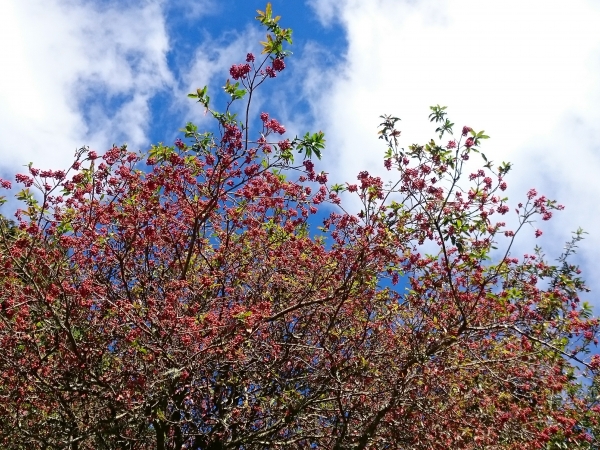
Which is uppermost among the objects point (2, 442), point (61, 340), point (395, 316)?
point (395, 316)

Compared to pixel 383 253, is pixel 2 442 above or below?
below

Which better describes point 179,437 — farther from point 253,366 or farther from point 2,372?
point 2,372

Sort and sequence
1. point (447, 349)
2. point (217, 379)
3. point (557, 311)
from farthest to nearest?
point (557, 311), point (217, 379), point (447, 349)

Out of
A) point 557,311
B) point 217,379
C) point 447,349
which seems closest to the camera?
point 447,349

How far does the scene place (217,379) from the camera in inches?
308

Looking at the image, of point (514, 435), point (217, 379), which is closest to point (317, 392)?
point (217, 379)

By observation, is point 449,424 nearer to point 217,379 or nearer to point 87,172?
point 217,379

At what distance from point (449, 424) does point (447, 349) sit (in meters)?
1.18

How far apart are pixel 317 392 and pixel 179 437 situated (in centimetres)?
214

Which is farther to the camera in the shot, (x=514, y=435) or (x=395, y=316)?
(x=395, y=316)

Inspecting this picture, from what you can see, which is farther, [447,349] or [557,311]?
[557,311]

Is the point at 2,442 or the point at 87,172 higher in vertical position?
the point at 87,172

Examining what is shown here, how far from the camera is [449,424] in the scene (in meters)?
7.52

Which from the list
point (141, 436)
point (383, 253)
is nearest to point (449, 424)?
point (383, 253)
